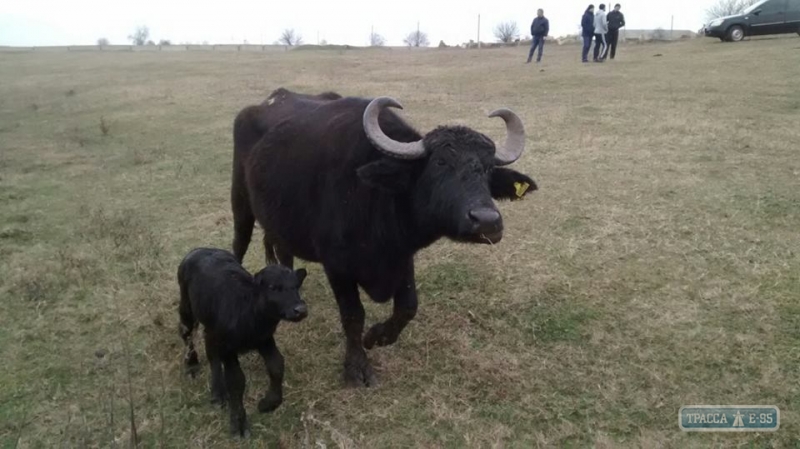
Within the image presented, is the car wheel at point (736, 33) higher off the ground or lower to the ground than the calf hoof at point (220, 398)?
higher

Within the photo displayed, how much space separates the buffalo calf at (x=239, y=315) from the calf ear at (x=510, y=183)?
1.61 meters

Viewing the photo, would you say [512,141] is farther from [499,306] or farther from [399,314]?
[499,306]

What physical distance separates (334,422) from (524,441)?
132cm

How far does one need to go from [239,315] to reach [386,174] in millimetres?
1365

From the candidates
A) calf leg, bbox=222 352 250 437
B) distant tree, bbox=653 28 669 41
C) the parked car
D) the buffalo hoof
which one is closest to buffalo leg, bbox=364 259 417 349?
the buffalo hoof

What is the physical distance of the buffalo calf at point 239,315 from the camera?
12.9 ft

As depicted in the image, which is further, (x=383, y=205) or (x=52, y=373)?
(x=52, y=373)

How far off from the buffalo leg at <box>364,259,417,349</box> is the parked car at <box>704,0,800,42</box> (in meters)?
26.3

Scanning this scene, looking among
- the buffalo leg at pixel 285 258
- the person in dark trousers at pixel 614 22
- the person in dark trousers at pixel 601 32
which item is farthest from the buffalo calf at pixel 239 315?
the person in dark trousers at pixel 614 22

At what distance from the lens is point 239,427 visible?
415cm

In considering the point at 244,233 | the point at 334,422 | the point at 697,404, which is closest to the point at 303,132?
the point at 244,233

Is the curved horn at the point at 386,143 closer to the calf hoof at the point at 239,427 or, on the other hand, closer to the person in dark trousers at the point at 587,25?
the calf hoof at the point at 239,427

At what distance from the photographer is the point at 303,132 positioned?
17.0ft

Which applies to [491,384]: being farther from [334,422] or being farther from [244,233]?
[244,233]
